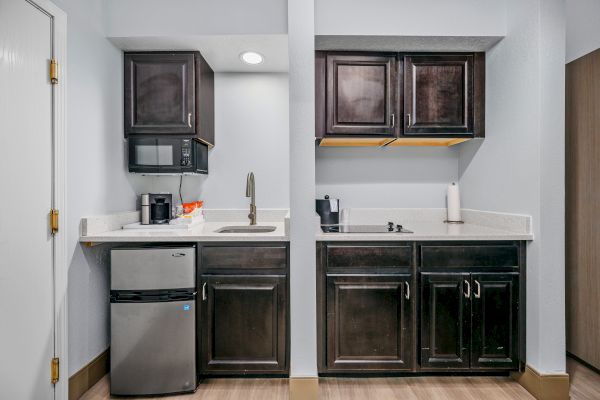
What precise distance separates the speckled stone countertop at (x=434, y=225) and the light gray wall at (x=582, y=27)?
1.23m

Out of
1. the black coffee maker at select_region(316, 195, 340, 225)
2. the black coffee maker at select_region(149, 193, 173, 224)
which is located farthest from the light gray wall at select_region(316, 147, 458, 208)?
the black coffee maker at select_region(149, 193, 173, 224)

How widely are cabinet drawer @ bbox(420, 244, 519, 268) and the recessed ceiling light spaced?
1.71 metres

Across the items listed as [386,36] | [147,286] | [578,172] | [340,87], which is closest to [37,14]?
[147,286]

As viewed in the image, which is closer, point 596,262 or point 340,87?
point 596,262

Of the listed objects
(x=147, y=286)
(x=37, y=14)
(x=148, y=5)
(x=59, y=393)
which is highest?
(x=148, y=5)

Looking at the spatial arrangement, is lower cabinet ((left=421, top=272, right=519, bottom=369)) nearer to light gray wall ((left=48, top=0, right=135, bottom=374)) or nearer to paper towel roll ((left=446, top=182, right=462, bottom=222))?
paper towel roll ((left=446, top=182, right=462, bottom=222))

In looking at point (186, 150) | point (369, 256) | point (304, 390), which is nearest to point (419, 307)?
point (369, 256)

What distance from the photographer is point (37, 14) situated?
1714mm

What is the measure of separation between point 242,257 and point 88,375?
1.14 metres

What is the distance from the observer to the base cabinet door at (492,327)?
209cm

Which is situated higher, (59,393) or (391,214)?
(391,214)

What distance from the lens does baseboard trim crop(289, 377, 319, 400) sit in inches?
76.6

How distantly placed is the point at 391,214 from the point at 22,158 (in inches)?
92.6

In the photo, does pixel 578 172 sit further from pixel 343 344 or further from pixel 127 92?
pixel 127 92
